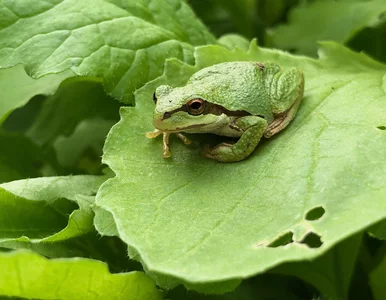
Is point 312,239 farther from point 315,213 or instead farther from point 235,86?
point 235,86

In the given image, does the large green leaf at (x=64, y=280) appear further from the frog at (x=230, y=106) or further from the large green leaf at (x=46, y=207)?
the frog at (x=230, y=106)

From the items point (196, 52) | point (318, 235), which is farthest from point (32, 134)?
point (318, 235)

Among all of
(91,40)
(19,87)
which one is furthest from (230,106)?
(19,87)

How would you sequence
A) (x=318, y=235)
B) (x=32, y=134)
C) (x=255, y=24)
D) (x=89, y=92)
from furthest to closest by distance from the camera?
(x=255, y=24) < (x=32, y=134) < (x=89, y=92) < (x=318, y=235)

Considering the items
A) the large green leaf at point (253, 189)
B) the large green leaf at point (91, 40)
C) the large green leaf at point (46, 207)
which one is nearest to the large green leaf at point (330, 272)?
the large green leaf at point (253, 189)

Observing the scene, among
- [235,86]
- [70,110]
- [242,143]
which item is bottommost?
[70,110]

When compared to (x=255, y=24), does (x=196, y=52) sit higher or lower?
higher

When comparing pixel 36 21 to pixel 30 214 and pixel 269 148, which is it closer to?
pixel 30 214
